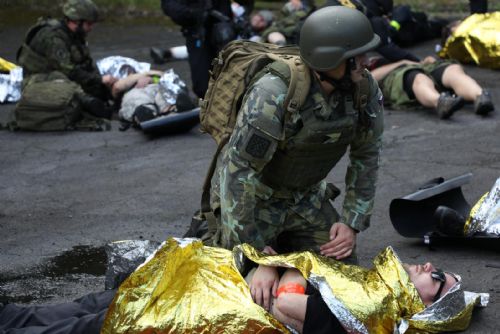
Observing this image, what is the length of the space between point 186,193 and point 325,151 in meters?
2.56

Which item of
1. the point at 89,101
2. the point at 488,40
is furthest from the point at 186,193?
the point at 488,40

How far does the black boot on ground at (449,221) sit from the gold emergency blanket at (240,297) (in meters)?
0.93

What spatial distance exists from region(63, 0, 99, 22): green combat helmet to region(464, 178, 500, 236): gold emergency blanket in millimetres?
4898

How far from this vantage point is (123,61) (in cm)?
959

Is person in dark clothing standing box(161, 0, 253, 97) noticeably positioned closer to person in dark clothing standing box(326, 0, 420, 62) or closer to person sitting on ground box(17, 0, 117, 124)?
person sitting on ground box(17, 0, 117, 124)

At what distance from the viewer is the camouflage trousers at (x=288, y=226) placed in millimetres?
4352

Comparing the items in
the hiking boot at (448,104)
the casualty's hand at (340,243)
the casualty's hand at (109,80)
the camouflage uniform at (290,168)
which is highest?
the camouflage uniform at (290,168)

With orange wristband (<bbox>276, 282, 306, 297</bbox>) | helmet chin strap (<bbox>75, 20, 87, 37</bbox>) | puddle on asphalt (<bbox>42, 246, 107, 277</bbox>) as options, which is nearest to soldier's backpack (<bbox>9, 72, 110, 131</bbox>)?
helmet chin strap (<bbox>75, 20, 87, 37</bbox>)

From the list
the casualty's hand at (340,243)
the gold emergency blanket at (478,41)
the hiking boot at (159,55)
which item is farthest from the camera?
the hiking boot at (159,55)

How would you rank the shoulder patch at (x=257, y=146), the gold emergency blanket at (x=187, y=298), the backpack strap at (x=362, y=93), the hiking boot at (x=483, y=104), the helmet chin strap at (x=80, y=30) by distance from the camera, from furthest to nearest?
the helmet chin strap at (x=80, y=30)
the hiking boot at (x=483, y=104)
the backpack strap at (x=362, y=93)
the shoulder patch at (x=257, y=146)
the gold emergency blanket at (x=187, y=298)

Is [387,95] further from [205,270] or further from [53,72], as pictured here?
[205,270]

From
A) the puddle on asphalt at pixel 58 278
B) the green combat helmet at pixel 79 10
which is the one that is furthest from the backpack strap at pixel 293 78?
the green combat helmet at pixel 79 10

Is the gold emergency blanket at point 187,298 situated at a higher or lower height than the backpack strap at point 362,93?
lower

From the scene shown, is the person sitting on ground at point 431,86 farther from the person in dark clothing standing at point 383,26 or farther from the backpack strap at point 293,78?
the backpack strap at point 293,78
